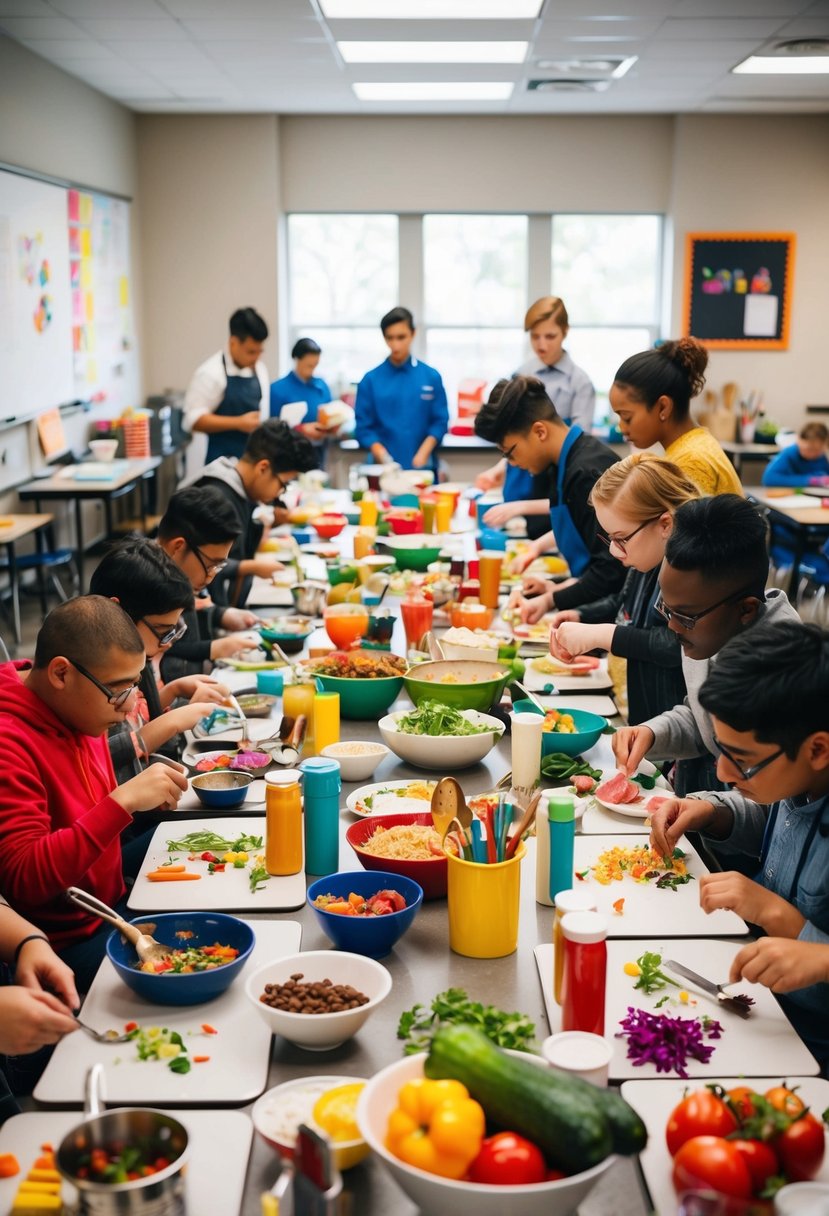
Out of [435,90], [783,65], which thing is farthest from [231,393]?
[783,65]

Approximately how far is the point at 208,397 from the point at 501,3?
249 cm

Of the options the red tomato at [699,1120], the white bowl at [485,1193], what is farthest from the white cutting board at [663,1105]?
the white bowl at [485,1193]

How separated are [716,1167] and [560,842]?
2.39ft

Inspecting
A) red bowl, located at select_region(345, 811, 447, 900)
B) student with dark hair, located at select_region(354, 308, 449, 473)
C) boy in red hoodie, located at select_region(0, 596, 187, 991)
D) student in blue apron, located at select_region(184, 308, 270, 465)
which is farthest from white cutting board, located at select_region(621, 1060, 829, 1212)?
student with dark hair, located at select_region(354, 308, 449, 473)

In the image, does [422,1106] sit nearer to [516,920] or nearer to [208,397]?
[516,920]

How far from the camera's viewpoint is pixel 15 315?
21.9 ft

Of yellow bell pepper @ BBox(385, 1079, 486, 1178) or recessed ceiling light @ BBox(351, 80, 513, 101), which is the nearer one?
yellow bell pepper @ BBox(385, 1079, 486, 1178)

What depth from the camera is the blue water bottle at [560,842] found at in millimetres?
1871

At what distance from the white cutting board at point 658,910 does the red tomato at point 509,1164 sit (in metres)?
0.71

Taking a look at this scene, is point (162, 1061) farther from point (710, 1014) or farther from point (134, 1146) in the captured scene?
point (710, 1014)

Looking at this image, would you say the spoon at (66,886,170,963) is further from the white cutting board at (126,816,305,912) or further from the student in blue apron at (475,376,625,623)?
the student in blue apron at (475,376,625,623)

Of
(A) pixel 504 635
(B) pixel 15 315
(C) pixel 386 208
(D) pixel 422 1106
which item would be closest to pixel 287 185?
(C) pixel 386 208

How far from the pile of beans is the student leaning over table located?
55 centimetres

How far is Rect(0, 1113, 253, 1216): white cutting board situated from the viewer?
125 centimetres
